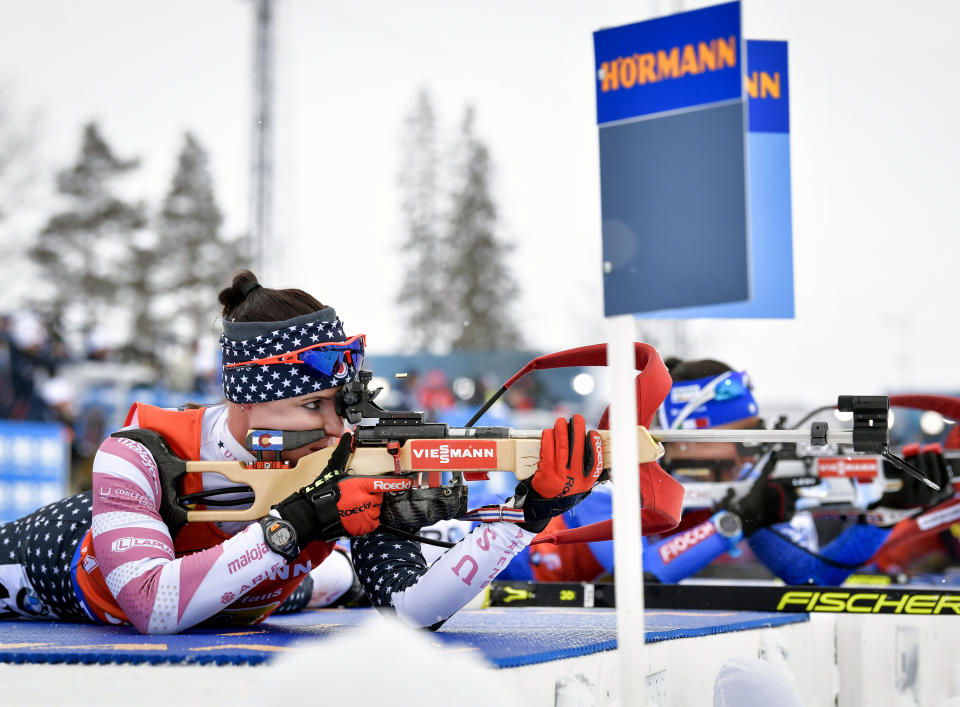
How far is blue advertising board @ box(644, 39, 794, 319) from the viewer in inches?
144

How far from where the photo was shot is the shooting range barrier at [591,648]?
7.04ft

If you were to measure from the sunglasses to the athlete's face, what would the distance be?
0.23 ft

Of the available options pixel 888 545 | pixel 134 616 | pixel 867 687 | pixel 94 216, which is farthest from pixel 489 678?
pixel 94 216

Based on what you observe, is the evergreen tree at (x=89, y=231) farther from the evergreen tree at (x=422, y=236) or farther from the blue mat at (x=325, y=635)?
the blue mat at (x=325, y=635)

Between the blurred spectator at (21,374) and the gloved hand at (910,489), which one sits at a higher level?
the blurred spectator at (21,374)

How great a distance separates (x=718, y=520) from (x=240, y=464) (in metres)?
2.33

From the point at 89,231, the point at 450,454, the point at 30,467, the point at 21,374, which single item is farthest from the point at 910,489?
the point at 89,231

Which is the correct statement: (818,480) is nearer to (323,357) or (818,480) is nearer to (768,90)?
(768,90)

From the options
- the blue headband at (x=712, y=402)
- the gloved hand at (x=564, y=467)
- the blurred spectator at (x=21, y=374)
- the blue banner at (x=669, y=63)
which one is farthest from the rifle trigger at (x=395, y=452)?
the blurred spectator at (x=21, y=374)

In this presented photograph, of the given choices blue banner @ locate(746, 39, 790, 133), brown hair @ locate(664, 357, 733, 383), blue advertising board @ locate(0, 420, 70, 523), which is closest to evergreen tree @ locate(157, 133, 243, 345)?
blue advertising board @ locate(0, 420, 70, 523)

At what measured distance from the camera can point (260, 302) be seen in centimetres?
314

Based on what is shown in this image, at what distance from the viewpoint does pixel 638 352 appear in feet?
11.0

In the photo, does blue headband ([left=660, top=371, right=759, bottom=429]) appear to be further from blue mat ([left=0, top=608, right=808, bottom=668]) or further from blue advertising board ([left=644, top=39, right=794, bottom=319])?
blue advertising board ([left=644, top=39, right=794, bottom=319])

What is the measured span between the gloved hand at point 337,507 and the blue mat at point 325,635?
0.24 metres
